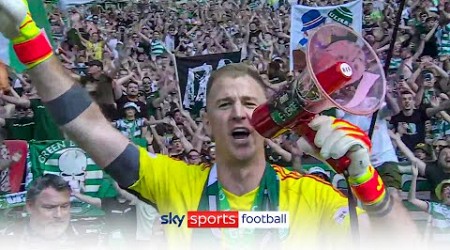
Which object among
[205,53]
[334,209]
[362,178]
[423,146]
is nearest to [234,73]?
[205,53]

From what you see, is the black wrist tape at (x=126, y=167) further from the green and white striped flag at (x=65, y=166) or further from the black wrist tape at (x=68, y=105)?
the green and white striped flag at (x=65, y=166)

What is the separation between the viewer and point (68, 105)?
1347mm

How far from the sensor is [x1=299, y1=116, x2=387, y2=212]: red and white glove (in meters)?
1.17

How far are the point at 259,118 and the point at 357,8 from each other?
0.61m

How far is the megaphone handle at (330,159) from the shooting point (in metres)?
1.19

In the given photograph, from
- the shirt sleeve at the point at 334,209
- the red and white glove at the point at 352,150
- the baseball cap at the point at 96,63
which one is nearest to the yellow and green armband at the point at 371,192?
the red and white glove at the point at 352,150

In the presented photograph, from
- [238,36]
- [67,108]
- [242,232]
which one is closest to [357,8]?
[238,36]

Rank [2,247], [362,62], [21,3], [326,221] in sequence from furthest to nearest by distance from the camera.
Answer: [2,247]
[326,221]
[362,62]
[21,3]

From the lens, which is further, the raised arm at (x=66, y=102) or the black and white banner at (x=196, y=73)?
the black and white banner at (x=196, y=73)

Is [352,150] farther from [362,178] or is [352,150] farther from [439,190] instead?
[439,190]

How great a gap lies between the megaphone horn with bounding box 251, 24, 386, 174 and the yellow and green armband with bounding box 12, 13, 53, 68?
0.44m

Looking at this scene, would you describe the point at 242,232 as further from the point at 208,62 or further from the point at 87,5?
the point at 87,5

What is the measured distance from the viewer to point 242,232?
1575 millimetres

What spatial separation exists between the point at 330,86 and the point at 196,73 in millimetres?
663
